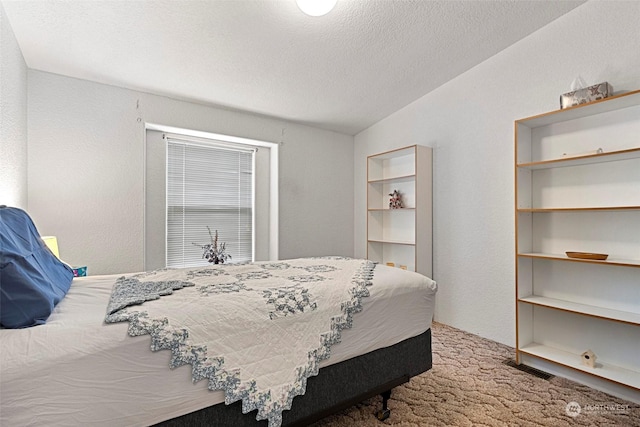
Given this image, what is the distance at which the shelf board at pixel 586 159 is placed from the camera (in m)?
1.99

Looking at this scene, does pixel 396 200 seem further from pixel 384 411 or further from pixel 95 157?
pixel 95 157

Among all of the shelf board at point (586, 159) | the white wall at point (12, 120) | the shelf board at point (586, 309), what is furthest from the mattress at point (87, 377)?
the shelf board at point (586, 159)

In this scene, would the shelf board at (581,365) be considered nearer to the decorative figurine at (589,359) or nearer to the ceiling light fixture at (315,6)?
the decorative figurine at (589,359)

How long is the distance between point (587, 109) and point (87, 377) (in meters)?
3.11

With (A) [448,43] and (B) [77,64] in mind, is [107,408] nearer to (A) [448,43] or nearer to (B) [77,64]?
(B) [77,64]

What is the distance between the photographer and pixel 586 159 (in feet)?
7.10

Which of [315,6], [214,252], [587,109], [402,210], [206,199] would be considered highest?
[315,6]

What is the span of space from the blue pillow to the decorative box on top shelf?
3.14 m

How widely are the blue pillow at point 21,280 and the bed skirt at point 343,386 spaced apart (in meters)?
0.57

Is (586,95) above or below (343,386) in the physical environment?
above

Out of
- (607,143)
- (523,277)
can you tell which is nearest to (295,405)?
(523,277)

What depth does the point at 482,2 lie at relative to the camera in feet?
7.56

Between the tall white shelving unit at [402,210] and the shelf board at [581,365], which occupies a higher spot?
the tall white shelving unit at [402,210]

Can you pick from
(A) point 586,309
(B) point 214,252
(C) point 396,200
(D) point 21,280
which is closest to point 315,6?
(D) point 21,280
